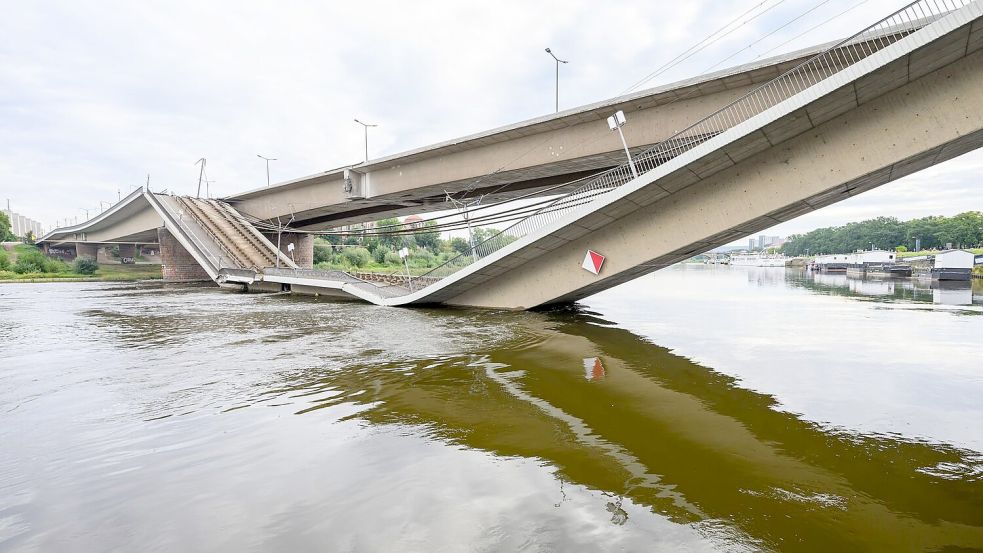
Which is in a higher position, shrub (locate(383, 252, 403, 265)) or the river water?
shrub (locate(383, 252, 403, 265))

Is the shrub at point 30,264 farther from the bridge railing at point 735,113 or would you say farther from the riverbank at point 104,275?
the bridge railing at point 735,113

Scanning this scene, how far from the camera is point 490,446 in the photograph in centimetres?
513

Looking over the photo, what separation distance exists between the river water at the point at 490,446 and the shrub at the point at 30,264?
4817 cm

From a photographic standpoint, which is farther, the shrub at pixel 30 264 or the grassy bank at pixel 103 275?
the shrub at pixel 30 264

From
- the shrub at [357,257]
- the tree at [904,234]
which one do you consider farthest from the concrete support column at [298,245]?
the tree at [904,234]

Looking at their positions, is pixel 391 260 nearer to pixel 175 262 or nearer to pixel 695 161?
pixel 175 262

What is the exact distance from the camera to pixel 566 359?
32.4 feet

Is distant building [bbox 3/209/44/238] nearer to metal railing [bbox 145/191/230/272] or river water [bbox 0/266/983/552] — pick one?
metal railing [bbox 145/191/230/272]

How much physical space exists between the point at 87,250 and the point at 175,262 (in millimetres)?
23292

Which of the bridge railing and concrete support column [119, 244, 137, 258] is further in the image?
concrete support column [119, 244, 137, 258]

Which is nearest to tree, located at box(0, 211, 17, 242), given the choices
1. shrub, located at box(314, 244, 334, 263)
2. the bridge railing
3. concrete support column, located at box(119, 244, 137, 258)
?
concrete support column, located at box(119, 244, 137, 258)

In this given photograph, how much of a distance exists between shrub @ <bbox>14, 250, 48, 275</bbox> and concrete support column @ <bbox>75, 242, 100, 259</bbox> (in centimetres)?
460

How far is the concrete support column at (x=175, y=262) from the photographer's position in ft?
130

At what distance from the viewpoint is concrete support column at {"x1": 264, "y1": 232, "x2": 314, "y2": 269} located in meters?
40.3
